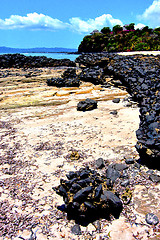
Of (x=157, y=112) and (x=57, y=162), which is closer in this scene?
(x=57, y=162)

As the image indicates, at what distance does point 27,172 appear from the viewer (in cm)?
477

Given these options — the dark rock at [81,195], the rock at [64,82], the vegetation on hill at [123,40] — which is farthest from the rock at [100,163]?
the vegetation on hill at [123,40]

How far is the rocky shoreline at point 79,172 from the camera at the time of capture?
3.28m

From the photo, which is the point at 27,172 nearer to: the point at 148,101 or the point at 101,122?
the point at 101,122

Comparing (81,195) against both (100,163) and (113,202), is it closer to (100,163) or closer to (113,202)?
(113,202)

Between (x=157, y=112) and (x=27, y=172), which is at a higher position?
(x=157, y=112)

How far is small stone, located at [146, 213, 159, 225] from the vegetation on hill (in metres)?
39.4

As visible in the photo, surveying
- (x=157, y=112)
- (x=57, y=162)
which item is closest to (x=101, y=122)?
(x=157, y=112)

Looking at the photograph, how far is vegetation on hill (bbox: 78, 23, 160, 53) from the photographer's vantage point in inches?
1563

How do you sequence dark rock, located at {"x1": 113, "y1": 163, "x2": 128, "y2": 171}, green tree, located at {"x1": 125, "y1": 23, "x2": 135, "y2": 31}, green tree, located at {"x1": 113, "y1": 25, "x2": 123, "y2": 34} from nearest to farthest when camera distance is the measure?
1. dark rock, located at {"x1": 113, "y1": 163, "x2": 128, "y2": 171}
2. green tree, located at {"x1": 113, "y1": 25, "x2": 123, "y2": 34}
3. green tree, located at {"x1": 125, "y1": 23, "x2": 135, "y2": 31}

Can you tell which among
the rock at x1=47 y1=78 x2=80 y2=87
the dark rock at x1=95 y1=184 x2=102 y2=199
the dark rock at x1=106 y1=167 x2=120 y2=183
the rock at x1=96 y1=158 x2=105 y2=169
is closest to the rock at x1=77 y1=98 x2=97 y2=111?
the rock at x1=96 y1=158 x2=105 y2=169

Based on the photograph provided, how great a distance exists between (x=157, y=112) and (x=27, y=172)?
14.0 feet

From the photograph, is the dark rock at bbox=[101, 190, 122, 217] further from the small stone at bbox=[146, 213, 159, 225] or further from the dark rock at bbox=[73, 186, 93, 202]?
the small stone at bbox=[146, 213, 159, 225]

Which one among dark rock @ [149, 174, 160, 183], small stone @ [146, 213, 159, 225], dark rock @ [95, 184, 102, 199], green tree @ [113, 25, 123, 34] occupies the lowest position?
small stone @ [146, 213, 159, 225]
